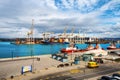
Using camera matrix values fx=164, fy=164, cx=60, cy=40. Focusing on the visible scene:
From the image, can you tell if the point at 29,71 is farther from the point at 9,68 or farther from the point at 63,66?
the point at 63,66

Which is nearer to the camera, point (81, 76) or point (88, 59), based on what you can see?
point (81, 76)

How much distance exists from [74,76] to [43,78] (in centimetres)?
852

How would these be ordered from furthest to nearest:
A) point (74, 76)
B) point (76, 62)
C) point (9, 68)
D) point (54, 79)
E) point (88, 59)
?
point (88, 59)
point (76, 62)
point (9, 68)
point (74, 76)
point (54, 79)

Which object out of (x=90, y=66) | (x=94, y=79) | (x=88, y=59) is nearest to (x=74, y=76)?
(x=94, y=79)

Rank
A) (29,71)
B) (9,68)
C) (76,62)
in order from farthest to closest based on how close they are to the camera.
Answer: (76,62) < (9,68) < (29,71)

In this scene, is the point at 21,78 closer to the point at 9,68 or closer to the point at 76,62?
the point at 9,68

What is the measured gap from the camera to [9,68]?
184 ft

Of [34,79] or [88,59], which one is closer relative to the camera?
[34,79]

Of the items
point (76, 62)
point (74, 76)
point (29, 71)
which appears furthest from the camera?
point (76, 62)

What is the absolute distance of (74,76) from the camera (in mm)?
44781

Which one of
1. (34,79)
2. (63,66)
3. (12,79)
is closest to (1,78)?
(12,79)

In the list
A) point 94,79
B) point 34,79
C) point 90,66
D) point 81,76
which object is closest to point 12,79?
point 34,79

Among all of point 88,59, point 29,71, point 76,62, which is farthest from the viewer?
point 88,59

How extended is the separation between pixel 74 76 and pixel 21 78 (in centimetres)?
1418
